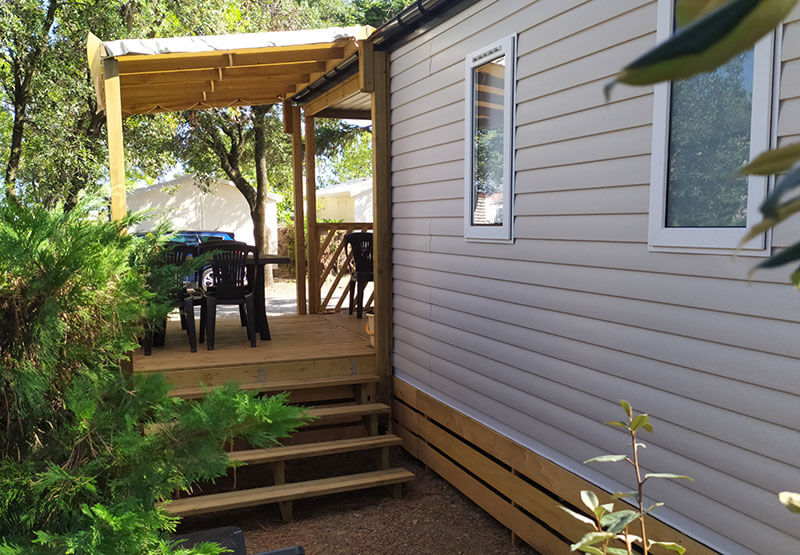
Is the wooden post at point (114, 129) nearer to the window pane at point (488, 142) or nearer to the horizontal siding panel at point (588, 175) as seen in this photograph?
the window pane at point (488, 142)

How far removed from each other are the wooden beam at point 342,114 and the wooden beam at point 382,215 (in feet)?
7.58

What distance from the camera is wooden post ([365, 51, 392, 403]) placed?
5.06m

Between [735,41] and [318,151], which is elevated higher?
[318,151]

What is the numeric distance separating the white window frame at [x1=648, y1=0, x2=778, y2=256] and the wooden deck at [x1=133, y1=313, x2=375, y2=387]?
300 centimetres

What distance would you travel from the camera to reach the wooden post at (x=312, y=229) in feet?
24.6

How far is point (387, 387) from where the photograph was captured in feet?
17.0

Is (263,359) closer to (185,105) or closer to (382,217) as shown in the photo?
(382,217)

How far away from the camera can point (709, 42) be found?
0.36 m

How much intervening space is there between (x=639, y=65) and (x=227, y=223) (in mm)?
24212

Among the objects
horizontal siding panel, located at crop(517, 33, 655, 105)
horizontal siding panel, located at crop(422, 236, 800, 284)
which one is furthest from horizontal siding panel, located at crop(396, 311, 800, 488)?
horizontal siding panel, located at crop(517, 33, 655, 105)

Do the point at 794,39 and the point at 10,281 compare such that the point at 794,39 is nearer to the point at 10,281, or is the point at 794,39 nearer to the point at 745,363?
the point at 745,363

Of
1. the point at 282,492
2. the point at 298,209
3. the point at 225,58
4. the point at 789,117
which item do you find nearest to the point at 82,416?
the point at 789,117

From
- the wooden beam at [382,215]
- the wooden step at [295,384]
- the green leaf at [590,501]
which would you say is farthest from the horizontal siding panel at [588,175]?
the wooden step at [295,384]

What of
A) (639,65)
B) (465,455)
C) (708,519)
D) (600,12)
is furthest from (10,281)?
(465,455)
